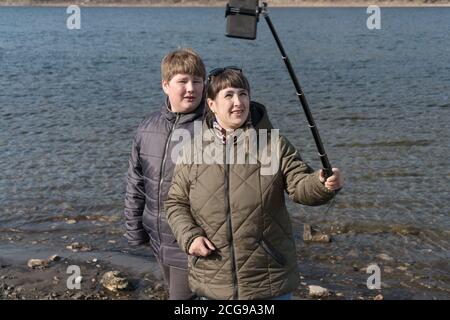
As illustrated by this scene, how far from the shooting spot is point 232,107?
4.29m

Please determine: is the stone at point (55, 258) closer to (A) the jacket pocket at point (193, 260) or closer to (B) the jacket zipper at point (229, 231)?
(A) the jacket pocket at point (193, 260)

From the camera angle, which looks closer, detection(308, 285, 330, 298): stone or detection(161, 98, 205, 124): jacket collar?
detection(161, 98, 205, 124): jacket collar

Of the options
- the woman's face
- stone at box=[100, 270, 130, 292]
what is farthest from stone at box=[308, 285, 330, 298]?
the woman's face

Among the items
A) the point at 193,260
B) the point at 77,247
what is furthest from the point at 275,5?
the point at 193,260

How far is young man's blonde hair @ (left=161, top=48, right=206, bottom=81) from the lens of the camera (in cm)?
496

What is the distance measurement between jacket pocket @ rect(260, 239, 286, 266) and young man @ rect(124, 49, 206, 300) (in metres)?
0.99

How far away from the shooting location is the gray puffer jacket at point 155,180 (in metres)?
4.99

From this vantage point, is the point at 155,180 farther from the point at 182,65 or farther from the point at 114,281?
the point at 114,281

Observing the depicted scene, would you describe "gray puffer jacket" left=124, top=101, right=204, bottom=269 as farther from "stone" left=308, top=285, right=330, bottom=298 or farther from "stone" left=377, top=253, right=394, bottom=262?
"stone" left=377, top=253, right=394, bottom=262

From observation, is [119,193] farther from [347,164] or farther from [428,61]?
[428,61]

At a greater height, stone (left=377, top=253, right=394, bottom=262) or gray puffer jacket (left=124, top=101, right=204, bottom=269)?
gray puffer jacket (left=124, top=101, right=204, bottom=269)

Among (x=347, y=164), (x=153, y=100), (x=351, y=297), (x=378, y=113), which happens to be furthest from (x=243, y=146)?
(x=153, y=100)

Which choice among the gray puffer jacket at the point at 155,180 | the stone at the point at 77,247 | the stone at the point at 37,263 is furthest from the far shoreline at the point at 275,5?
the gray puffer jacket at the point at 155,180

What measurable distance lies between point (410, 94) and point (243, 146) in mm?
21508
